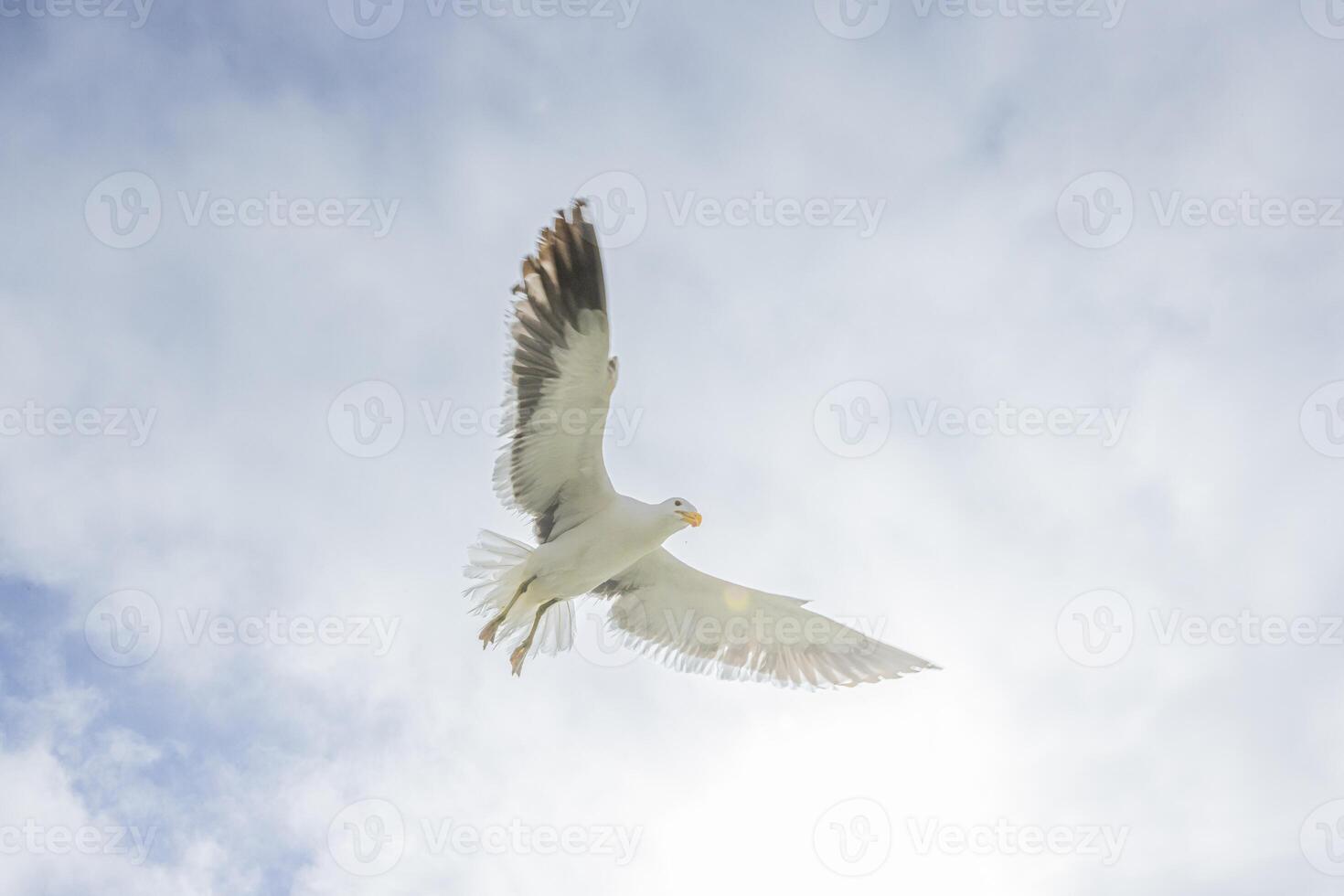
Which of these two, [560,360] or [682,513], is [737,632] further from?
[560,360]

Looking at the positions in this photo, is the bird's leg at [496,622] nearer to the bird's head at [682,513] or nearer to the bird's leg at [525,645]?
the bird's leg at [525,645]

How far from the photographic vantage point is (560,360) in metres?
8.64

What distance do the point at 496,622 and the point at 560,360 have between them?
2.68 metres

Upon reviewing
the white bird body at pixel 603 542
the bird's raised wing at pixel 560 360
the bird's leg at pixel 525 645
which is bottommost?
the bird's leg at pixel 525 645

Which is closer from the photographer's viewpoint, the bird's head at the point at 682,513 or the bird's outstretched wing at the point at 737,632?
the bird's head at the point at 682,513

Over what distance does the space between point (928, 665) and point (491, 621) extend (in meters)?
4.35

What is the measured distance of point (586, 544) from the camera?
9.46 metres

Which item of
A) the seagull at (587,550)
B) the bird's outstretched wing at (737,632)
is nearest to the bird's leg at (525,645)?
the seagull at (587,550)

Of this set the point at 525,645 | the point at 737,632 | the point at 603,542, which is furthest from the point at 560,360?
the point at 737,632

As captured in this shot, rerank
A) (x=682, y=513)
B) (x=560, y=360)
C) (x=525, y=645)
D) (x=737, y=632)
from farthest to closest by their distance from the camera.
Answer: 1. (x=737, y=632)
2. (x=525, y=645)
3. (x=682, y=513)
4. (x=560, y=360)

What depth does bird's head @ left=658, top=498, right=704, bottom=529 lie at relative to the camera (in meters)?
9.37

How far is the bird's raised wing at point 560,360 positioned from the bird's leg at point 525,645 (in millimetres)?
1420

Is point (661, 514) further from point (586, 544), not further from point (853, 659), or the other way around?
point (853, 659)

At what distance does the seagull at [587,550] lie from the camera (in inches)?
337
